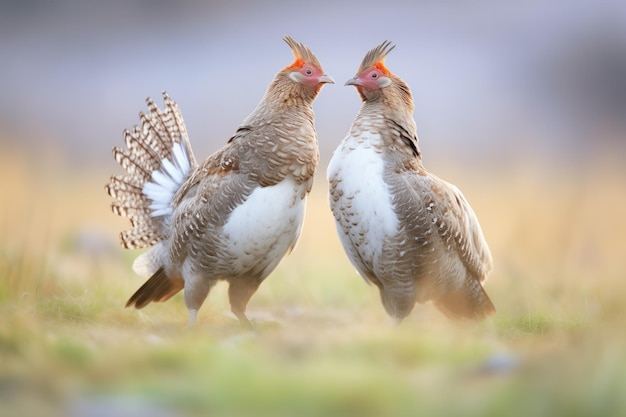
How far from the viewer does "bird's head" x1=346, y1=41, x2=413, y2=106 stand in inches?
182

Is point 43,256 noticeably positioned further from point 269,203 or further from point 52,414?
point 52,414

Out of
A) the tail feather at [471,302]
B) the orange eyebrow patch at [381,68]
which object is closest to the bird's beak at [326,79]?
the orange eyebrow patch at [381,68]

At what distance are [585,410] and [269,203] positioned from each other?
7.85ft

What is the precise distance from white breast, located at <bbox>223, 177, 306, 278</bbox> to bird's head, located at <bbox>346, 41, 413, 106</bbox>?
679 mm

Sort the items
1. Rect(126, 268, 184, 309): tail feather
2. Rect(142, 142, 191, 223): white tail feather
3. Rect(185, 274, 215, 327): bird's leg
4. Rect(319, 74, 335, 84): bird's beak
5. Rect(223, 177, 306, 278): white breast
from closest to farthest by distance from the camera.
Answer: Rect(223, 177, 306, 278): white breast < Rect(319, 74, 335, 84): bird's beak < Rect(185, 274, 215, 327): bird's leg < Rect(126, 268, 184, 309): tail feather < Rect(142, 142, 191, 223): white tail feather

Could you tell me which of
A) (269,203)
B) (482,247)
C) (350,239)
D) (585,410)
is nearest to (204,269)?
(269,203)

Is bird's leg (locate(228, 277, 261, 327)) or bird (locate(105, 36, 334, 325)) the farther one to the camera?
bird's leg (locate(228, 277, 261, 327))

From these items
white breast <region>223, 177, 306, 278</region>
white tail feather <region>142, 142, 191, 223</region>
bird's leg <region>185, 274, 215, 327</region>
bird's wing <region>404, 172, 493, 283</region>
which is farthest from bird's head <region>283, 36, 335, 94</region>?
bird's leg <region>185, 274, 215, 327</region>

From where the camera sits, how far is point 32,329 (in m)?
3.04

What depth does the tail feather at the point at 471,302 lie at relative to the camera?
15.6 ft

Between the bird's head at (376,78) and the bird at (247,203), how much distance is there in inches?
7.9

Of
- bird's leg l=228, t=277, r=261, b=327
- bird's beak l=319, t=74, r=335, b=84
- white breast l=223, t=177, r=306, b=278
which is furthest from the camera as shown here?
bird's leg l=228, t=277, r=261, b=327

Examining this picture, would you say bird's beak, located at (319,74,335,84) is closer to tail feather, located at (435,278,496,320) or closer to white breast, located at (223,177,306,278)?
white breast, located at (223,177,306,278)

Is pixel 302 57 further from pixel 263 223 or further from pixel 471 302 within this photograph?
pixel 471 302
